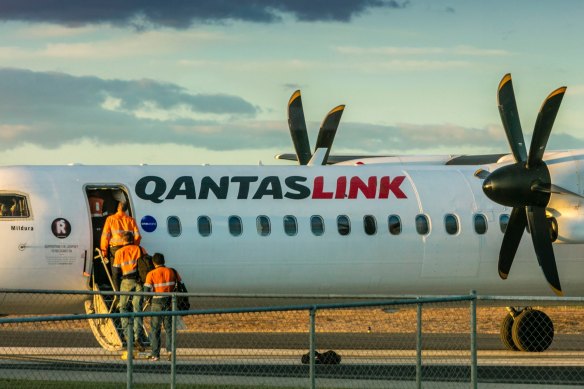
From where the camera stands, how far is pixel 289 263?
81.5 feet

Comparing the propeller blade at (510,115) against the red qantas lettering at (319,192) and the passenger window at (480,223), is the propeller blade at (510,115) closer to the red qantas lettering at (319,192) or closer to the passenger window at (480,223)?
the passenger window at (480,223)

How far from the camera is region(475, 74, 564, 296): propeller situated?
25.4 meters

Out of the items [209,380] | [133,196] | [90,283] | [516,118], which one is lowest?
[209,380]

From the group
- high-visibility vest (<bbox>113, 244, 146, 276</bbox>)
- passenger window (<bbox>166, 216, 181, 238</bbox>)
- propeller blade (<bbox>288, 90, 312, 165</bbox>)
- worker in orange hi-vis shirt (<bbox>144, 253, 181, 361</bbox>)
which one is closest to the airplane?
passenger window (<bbox>166, 216, 181, 238</bbox>)

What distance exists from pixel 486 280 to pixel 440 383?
324 inches

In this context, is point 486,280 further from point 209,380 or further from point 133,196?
point 209,380

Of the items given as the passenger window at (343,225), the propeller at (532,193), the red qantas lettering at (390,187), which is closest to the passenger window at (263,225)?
the passenger window at (343,225)

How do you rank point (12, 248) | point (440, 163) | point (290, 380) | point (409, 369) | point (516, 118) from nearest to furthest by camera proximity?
point (290, 380) < point (409, 369) < point (12, 248) < point (516, 118) < point (440, 163)

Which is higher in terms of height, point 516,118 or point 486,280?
point 516,118

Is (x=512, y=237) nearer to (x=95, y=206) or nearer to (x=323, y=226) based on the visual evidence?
(x=323, y=226)

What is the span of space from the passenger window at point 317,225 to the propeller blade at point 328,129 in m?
4.32

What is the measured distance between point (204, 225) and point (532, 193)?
22.2 ft

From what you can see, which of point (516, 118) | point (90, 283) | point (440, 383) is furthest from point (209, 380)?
point (516, 118)

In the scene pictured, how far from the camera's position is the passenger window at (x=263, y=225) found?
24828mm
